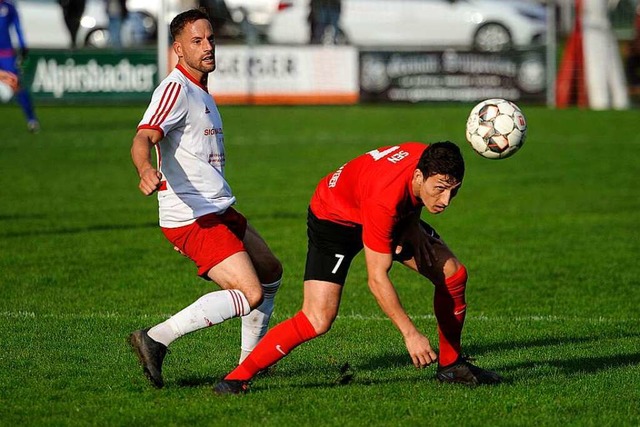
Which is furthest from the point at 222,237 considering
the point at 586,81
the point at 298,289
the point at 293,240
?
the point at 586,81

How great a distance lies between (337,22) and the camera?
30391 mm

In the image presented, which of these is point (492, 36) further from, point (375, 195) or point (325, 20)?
point (375, 195)

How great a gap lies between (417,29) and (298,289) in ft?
69.2

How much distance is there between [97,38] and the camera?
32.1 m

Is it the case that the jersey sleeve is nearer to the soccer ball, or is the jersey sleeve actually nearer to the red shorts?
the red shorts

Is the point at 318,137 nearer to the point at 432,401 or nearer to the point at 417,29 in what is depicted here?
the point at 417,29

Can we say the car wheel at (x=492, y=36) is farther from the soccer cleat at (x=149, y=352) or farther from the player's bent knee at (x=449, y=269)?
the soccer cleat at (x=149, y=352)

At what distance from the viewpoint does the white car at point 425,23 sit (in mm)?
30547

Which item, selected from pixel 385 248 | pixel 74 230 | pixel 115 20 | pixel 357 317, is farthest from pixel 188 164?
pixel 115 20

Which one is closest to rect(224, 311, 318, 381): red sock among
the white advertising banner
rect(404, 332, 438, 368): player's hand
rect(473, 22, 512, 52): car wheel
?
rect(404, 332, 438, 368): player's hand

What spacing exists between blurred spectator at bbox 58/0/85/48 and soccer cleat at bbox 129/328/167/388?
26137 millimetres

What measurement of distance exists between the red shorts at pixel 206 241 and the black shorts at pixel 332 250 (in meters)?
0.43

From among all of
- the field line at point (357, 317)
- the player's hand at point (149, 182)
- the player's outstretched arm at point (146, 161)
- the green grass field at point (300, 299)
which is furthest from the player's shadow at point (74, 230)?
the player's hand at point (149, 182)

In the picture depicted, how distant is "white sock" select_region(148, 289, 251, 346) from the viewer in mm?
6719
